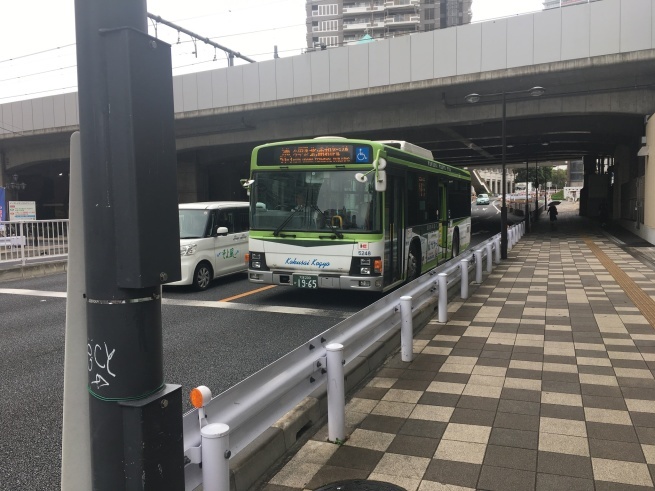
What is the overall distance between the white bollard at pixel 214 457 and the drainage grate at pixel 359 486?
828 millimetres

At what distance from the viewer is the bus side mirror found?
28.6 feet

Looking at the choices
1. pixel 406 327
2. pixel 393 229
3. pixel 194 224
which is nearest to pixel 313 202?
pixel 393 229

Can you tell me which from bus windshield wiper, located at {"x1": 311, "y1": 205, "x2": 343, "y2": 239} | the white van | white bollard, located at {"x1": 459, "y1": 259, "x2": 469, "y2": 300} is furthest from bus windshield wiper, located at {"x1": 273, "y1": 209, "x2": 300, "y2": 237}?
white bollard, located at {"x1": 459, "y1": 259, "x2": 469, "y2": 300}

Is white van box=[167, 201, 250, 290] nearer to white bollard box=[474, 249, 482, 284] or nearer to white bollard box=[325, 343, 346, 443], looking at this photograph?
white bollard box=[474, 249, 482, 284]

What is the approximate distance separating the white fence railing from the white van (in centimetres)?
578

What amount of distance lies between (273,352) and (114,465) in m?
4.62

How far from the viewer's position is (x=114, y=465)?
1.94m

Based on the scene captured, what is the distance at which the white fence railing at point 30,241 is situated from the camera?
14.5 m

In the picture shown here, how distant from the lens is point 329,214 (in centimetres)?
916

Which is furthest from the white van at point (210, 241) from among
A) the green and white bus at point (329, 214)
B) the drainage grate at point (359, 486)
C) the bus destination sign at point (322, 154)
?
the drainage grate at point (359, 486)

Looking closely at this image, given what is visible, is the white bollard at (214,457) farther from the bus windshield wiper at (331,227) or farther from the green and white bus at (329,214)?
the bus windshield wiper at (331,227)

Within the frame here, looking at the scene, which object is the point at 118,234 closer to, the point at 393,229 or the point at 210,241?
the point at 393,229

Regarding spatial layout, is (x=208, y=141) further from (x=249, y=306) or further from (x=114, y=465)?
(x=114, y=465)

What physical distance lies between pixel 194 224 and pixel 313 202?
3.83 m
